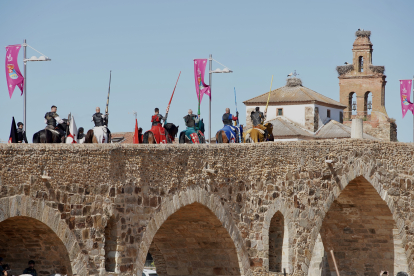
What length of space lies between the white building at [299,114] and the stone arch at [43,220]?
96.7ft

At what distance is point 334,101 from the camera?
5106cm

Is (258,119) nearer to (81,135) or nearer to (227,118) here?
(227,118)

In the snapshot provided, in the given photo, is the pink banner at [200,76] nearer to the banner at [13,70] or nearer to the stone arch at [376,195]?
the stone arch at [376,195]

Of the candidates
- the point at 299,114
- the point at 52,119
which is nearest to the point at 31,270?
the point at 52,119

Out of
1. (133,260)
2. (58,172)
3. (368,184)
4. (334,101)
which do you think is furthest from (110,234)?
(334,101)

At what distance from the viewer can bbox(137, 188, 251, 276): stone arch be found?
1847 cm

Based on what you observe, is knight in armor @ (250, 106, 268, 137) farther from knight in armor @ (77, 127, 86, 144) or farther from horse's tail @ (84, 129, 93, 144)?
horse's tail @ (84, 129, 93, 144)

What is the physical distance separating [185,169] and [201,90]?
8339 millimetres

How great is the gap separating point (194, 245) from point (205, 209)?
6.59ft

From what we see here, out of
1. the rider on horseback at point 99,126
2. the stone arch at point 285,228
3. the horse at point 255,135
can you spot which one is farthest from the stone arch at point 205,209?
the horse at point 255,135

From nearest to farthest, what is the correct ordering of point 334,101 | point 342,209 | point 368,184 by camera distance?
point 368,184, point 342,209, point 334,101

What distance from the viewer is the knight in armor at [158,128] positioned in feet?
71.4

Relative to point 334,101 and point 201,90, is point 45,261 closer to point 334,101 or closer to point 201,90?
point 201,90

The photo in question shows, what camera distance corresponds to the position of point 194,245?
2181cm
